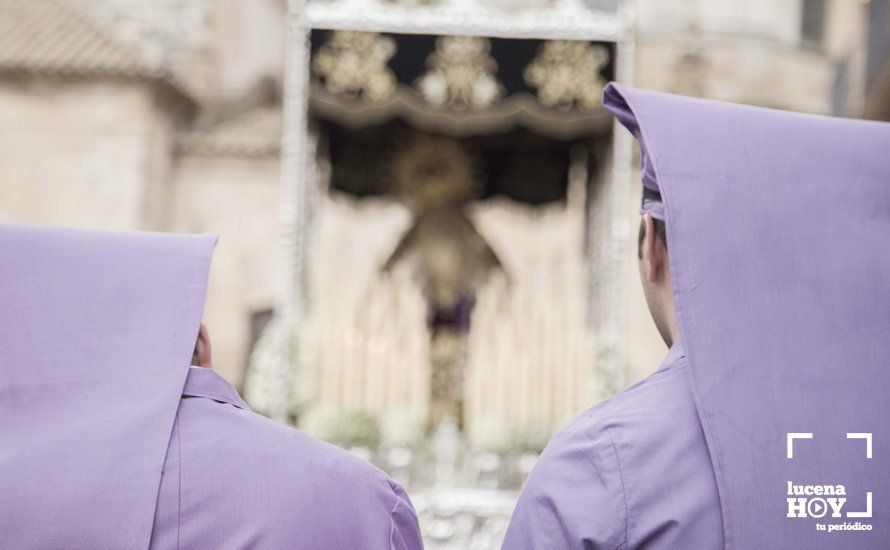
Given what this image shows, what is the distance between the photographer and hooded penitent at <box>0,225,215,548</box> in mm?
1455

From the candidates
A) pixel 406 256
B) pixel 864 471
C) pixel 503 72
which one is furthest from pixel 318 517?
pixel 406 256

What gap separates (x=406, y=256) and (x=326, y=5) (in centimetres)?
191

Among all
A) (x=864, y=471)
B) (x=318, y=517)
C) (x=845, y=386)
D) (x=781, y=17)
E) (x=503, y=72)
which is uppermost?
(x=781, y=17)

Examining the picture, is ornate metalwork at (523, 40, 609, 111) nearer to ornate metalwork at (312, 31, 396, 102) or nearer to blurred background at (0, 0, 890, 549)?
blurred background at (0, 0, 890, 549)

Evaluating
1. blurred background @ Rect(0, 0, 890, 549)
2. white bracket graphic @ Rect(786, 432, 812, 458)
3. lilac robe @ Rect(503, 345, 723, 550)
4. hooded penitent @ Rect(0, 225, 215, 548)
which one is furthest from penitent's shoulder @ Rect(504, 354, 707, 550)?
blurred background @ Rect(0, 0, 890, 549)

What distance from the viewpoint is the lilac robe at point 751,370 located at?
1398 mm

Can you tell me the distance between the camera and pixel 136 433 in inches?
58.9

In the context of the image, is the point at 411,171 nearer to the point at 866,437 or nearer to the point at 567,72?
the point at 567,72

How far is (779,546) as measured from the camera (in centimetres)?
140

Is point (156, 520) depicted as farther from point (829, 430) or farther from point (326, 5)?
point (326, 5)

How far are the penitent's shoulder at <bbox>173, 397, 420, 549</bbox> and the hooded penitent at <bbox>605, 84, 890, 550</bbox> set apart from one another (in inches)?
21.2

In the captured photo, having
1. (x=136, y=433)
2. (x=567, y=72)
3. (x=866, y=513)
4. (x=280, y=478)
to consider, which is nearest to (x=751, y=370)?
(x=866, y=513)

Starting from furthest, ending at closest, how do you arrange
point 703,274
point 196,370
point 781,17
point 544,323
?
point 781,17, point 544,323, point 196,370, point 703,274

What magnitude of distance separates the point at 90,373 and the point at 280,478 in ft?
1.06
